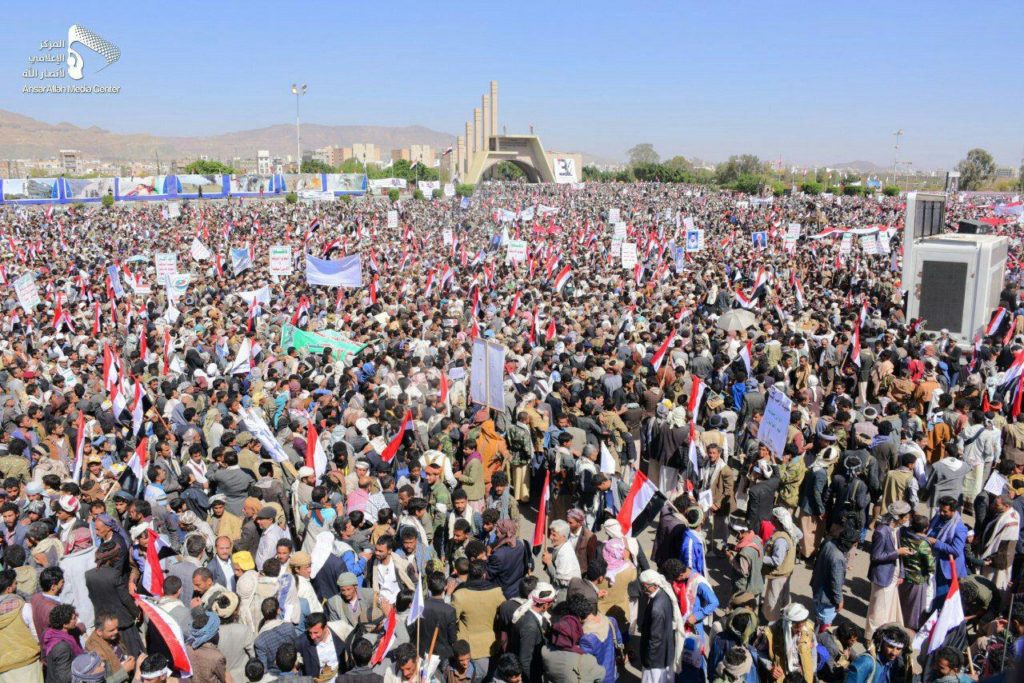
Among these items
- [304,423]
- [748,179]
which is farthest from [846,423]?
[748,179]

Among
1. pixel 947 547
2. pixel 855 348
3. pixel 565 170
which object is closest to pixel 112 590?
pixel 947 547

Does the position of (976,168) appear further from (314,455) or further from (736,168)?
(314,455)

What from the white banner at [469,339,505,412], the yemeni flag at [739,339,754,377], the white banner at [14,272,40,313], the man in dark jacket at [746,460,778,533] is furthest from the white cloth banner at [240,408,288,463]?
the white banner at [14,272,40,313]

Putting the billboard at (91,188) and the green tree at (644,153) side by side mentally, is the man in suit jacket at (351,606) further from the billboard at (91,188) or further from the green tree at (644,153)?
the green tree at (644,153)

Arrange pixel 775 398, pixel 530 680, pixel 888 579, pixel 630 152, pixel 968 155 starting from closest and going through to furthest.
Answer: pixel 530 680 < pixel 888 579 < pixel 775 398 < pixel 968 155 < pixel 630 152

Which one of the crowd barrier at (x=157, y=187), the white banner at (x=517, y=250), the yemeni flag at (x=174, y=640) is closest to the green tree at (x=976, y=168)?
the crowd barrier at (x=157, y=187)

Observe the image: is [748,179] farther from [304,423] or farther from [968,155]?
[304,423]
